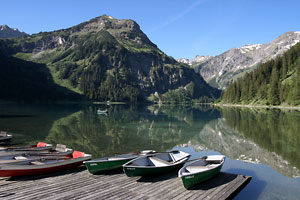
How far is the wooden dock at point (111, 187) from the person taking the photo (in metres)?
14.4

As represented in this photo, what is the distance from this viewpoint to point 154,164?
20016 millimetres

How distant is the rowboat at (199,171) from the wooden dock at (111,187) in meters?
0.53

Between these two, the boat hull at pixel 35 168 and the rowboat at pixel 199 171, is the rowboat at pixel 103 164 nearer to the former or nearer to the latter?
the boat hull at pixel 35 168

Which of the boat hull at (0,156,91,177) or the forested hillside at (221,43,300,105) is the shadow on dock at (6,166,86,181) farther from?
the forested hillside at (221,43,300,105)

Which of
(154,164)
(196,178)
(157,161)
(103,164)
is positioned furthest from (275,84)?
(103,164)

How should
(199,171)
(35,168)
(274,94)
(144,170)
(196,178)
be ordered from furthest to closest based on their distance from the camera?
1. (274,94)
2. (35,168)
3. (144,170)
4. (199,171)
5. (196,178)

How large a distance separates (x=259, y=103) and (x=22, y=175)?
575 ft

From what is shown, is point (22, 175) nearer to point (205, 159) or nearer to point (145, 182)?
point (145, 182)

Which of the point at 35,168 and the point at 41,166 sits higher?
the point at 41,166

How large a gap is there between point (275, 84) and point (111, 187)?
161 m

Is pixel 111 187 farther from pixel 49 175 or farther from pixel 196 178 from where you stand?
pixel 196 178

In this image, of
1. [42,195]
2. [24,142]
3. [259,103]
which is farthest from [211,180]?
[259,103]

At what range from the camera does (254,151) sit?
32719 millimetres

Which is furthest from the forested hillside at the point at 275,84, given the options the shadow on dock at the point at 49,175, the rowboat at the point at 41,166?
the rowboat at the point at 41,166
